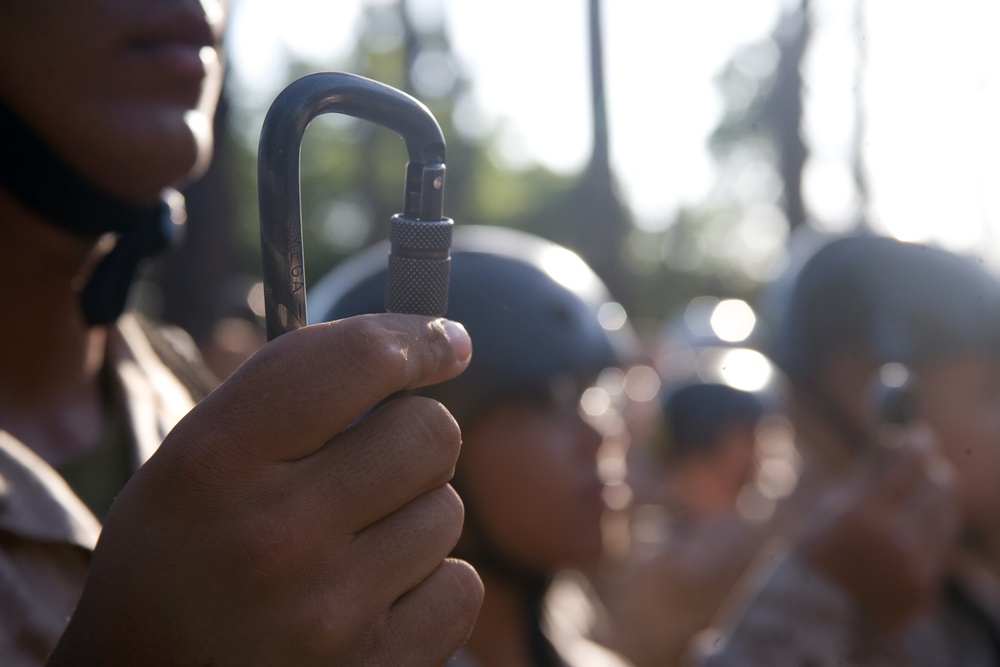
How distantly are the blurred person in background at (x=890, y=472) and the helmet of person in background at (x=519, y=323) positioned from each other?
791 mm

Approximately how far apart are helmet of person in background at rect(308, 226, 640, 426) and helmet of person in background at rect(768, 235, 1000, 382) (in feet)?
3.28

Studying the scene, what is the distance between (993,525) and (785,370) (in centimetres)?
92

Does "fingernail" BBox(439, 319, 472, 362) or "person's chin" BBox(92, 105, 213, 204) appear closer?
"fingernail" BBox(439, 319, 472, 362)

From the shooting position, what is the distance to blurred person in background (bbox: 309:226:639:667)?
7.07 ft

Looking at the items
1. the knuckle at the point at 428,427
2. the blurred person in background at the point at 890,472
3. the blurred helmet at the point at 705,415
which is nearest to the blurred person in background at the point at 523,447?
the blurred person in background at the point at 890,472

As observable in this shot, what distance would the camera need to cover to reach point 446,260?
774 millimetres

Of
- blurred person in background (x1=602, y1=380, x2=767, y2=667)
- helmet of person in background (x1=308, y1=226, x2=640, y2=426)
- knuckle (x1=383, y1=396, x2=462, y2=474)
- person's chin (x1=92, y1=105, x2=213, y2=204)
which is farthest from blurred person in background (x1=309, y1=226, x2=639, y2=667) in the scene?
blurred person in background (x1=602, y1=380, x2=767, y2=667)

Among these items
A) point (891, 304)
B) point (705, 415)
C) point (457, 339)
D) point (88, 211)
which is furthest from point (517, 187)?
point (457, 339)

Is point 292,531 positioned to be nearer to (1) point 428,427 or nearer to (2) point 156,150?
(1) point 428,427

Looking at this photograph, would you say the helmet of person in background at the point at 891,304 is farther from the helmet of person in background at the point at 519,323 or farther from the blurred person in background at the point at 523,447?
the blurred person in background at the point at 523,447

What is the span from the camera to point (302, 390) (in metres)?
0.71

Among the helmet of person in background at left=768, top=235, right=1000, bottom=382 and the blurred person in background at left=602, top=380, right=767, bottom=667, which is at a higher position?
the helmet of person in background at left=768, top=235, right=1000, bottom=382

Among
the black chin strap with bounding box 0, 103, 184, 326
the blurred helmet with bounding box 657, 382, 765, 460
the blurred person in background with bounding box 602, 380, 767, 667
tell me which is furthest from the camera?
the blurred helmet with bounding box 657, 382, 765, 460

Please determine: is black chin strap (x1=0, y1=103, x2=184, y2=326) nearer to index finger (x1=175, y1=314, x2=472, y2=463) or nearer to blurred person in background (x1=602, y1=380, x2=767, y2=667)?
index finger (x1=175, y1=314, x2=472, y2=463)
